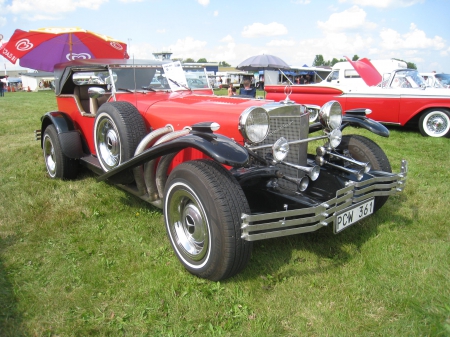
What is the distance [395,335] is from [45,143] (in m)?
4.66

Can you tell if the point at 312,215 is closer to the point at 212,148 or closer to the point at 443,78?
the point at 212,148

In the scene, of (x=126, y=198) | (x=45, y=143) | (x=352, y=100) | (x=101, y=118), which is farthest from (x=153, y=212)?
(x=352, y=100)

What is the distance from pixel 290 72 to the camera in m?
24.4

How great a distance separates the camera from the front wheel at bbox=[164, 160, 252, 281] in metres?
2.12

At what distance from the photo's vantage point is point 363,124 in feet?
11.2

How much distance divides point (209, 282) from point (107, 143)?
6.05ft

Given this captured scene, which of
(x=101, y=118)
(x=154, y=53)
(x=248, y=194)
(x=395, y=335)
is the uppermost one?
(x=154, y=53)

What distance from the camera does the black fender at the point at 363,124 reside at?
3295mm

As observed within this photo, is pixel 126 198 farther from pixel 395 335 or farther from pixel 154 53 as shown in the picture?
pixel 395 335

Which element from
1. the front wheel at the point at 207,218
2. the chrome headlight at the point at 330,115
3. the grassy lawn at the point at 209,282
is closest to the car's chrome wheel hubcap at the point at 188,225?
the front wheel at the point at 207,218

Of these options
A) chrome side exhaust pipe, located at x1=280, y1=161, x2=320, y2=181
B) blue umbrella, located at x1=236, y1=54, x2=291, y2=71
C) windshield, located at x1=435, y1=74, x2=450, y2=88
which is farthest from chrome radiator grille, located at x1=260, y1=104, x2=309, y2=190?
blue umbrella, located at x1=236, y1=54, x2=291, y2=71

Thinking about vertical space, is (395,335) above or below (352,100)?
below

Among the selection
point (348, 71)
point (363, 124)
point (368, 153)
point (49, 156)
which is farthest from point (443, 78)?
point (49, 156)

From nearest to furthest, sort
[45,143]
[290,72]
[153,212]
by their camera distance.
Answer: [153,212] < [45,143] < [290,72]
